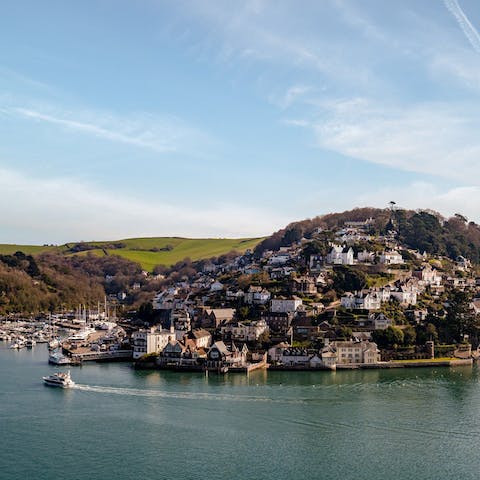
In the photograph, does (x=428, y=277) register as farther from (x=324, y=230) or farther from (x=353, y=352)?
(x=353, y=352)

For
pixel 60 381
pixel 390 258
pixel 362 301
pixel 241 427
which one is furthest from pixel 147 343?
pixel 390 258

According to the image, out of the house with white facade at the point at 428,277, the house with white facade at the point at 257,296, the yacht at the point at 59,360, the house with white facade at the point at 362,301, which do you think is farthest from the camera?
the house with white facade at the point at 428,277

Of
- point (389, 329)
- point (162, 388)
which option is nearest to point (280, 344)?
point (389, 329)

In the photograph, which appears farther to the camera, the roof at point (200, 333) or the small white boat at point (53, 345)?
the small white boat at point (53, 345)

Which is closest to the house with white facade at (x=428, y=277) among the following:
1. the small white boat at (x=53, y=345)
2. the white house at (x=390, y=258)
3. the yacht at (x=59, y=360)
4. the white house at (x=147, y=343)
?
the white house at (x=390, y=258)

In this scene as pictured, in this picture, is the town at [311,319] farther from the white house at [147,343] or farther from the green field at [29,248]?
the green field at [29,248]

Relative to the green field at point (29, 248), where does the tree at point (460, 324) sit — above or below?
below
